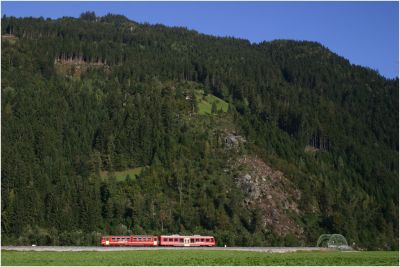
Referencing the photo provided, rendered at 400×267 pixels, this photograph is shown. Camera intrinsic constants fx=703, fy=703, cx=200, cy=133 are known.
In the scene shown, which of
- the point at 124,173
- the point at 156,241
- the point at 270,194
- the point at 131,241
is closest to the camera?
the point at 131,241

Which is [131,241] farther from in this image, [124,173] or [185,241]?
[124,173]

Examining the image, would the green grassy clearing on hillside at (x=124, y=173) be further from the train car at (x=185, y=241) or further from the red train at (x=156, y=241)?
the train car at (x=185, y=241)

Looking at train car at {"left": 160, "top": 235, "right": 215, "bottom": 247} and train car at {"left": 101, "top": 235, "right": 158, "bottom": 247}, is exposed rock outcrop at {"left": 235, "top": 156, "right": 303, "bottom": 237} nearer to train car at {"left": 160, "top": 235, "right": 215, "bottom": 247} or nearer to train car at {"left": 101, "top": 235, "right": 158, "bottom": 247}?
train car at {"left": 160, "top": 235, "right": 215, "bottom": 247}

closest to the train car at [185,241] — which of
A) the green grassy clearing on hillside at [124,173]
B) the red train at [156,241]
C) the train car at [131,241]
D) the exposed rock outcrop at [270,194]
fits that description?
the red train at [156,241]

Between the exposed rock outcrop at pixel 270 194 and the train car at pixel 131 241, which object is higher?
the exposed rock outcrop at pixel 270 194

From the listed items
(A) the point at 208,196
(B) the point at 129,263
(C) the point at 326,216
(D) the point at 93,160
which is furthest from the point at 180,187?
(B) the point at 129,263

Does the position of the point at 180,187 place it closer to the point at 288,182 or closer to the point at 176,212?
the point at 176,212

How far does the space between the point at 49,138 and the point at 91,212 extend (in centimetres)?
3891

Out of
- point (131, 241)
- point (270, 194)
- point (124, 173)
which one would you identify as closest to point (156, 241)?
point (131, 241)

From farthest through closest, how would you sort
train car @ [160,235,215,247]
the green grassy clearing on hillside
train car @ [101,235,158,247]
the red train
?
the green grassy clearing on hillside
train car @ [101,235,158,247]
the red train
train car @ [160,235,215,247]

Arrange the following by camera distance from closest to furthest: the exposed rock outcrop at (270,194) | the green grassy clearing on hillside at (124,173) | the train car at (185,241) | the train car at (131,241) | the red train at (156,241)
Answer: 1. the train car at (185,241)
2. the red train at (156,241)
3. the train car at (131,241)
4. the exposed rock outcrop at (270,194)
5. the green grassy clearing on hillside at (124,173)

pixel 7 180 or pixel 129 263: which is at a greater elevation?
pixel 7 180

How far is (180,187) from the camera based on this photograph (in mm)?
182500

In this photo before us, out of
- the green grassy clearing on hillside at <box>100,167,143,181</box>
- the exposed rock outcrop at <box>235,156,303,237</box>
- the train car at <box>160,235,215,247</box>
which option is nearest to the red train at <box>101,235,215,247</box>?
the train car at <box>160,235,215,247</box>
